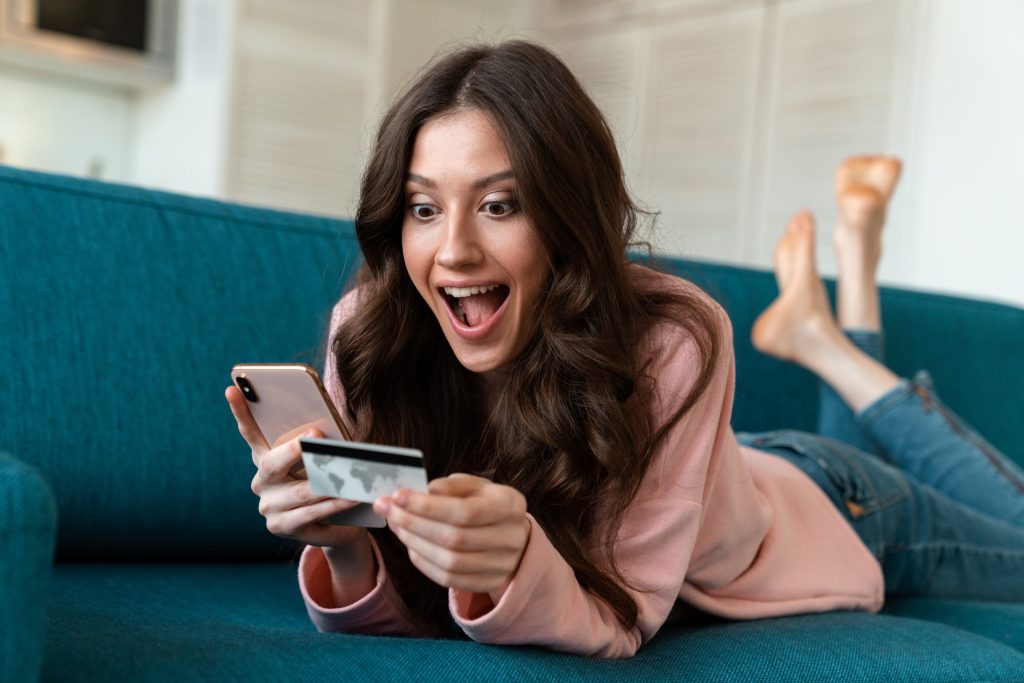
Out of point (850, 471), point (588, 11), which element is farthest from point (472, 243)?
→ point (588, 11)

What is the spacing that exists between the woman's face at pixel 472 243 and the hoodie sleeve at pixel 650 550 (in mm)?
144

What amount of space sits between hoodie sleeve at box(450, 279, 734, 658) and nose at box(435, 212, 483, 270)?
0.20 m

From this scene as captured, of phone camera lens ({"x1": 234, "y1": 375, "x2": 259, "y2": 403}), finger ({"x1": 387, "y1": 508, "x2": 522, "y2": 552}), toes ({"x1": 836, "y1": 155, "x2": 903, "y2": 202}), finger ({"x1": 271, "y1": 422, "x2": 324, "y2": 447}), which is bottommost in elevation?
finger ({"x1": 387, "y1": 508, "x2": 522, "y2": 552})

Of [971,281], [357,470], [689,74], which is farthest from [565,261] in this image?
[689,74]

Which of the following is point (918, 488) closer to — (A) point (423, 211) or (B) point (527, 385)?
(B) point (527, 385)

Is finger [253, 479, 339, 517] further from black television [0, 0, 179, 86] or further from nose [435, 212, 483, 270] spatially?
black television [0, 0, 179, 86]

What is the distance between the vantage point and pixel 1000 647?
123 cm

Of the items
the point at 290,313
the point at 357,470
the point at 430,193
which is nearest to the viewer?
the point at 357,470

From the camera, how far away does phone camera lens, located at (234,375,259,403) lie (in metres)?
0.97

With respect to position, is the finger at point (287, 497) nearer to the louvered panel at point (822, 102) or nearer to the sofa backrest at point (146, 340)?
the sofa backrest at point (146, 340)

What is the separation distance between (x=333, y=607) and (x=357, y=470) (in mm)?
401

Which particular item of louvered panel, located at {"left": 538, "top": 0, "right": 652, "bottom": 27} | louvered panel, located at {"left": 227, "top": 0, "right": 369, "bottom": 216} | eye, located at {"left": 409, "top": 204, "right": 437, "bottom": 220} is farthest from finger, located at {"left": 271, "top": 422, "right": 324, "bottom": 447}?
louvered panel, located at {"left": 538, "top": 0, "right": 652, "bottom": 27}

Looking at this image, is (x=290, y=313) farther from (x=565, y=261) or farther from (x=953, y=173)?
(x=953, y=173)

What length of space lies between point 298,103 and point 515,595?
389cm
